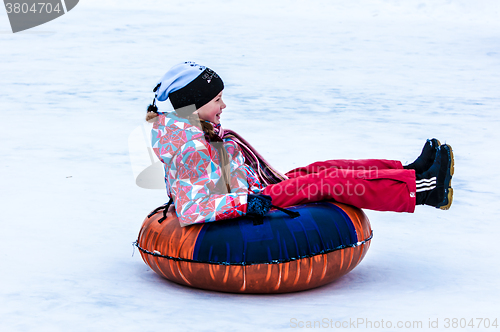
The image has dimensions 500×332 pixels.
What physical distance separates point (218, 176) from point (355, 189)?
0.60 meters

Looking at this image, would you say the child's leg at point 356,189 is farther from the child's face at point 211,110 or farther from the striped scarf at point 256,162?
the child's face at point 211,110

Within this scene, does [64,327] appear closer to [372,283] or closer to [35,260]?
[35,260]

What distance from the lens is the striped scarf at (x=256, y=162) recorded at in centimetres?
310

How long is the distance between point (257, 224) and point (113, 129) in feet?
13.4

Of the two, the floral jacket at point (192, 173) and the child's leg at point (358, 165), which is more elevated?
the floral jacket at point (192, 173)

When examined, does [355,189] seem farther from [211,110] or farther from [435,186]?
[211,110]

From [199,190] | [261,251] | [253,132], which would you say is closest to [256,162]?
[199,190]

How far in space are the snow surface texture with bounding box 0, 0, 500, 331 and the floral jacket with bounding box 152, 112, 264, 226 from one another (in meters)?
0.35

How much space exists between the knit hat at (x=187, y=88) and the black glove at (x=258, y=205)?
1.61 feet

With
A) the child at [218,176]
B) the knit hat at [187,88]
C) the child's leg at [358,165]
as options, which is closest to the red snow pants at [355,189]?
the child at [218,176]

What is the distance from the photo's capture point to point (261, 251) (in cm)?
261

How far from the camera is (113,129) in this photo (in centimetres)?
648

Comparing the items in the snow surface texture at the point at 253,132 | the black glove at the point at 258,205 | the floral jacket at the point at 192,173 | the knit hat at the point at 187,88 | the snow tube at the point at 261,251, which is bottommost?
the snow surface texture at the point at 253,132

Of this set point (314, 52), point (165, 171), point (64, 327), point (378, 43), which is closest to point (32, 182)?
point (165, 171)
